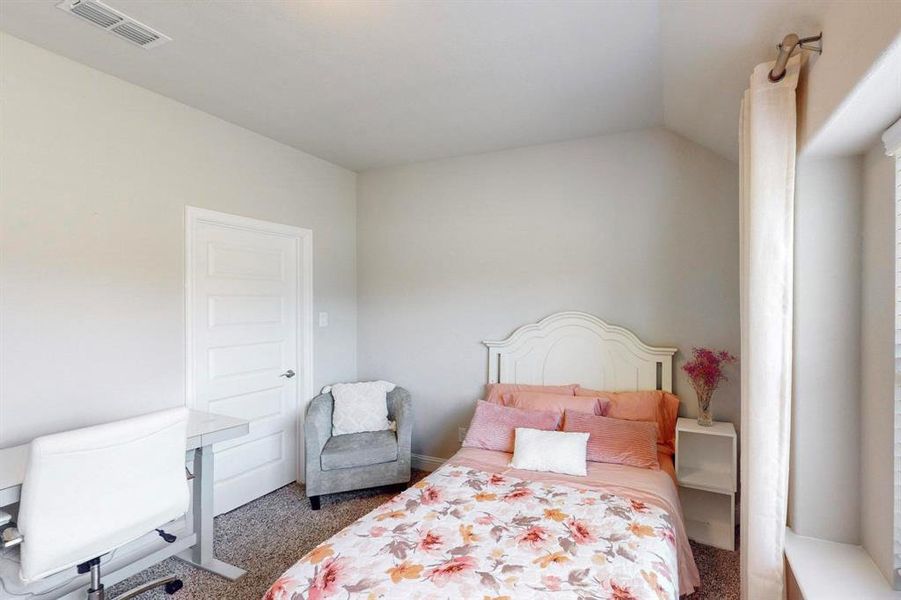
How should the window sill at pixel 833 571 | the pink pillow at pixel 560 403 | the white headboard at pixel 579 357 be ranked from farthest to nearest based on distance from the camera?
the white headboard at pixel 579 357 → the pink pillow at pixel 560 403 → the window sill at pixel 833 571

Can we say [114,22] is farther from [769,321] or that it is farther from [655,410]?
[655,410]

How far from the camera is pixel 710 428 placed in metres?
2.55

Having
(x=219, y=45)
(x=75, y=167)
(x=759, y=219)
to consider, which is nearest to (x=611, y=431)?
(x=759, y=219)

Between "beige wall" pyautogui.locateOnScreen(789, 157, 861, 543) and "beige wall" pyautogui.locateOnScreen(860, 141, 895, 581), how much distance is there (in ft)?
0.09

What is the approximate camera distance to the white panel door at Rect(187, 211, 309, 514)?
9.19 ft

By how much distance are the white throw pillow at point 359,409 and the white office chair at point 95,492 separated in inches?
55.5

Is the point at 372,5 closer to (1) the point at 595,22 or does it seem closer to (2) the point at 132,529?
(1) the point at 595,22

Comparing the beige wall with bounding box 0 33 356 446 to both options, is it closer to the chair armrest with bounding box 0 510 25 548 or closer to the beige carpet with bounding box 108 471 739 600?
the chair armrest with bounding box 0 510 25 548

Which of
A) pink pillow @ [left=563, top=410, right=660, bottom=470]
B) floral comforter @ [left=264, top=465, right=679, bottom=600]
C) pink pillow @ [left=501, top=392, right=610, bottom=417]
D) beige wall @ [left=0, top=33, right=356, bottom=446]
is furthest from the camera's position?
pink pillow @ [left=501, top=392, right=610, bottom=417]

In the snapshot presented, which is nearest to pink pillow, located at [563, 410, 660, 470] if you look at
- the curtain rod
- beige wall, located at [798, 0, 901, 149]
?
beige wall, located at [798, 0, 901, 149]

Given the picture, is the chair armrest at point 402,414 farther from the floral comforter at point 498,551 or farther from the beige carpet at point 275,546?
the floral comforter at point 498,551

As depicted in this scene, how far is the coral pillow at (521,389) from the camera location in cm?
303

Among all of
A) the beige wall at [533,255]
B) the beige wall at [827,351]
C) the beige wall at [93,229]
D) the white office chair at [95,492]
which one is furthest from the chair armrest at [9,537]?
the beige wall at [827,351]

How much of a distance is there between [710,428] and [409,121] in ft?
8.71
